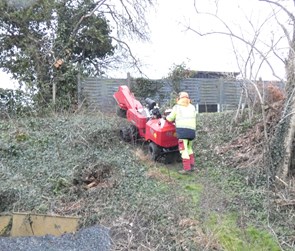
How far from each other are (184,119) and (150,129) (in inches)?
32.1

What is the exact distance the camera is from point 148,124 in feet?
25.3

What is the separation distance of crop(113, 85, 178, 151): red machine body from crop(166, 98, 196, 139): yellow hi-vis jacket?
0.24 meters

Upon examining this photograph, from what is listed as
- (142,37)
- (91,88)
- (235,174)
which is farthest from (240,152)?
(142,37)

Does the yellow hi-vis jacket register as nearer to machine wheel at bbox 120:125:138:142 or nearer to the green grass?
machine wheel at bbox 120:125:138:142

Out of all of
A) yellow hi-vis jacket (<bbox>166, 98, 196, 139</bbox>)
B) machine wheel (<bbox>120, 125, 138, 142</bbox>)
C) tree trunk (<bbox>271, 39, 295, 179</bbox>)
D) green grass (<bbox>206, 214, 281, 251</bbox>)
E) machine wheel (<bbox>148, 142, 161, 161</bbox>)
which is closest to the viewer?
green grass (<bbox>206, 214, 281, 251</bbox>)

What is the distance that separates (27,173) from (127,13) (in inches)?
492

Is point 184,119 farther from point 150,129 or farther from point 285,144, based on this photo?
point 285,144

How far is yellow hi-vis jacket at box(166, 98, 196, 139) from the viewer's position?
699 centimetres

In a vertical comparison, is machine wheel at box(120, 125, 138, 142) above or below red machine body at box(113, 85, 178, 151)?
below

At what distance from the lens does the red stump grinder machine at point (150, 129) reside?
289 inches

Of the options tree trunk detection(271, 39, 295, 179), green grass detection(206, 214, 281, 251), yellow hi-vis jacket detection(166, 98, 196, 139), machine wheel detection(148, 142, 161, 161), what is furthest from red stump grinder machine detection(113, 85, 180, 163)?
green grass detection(206, 214, 281, 251)

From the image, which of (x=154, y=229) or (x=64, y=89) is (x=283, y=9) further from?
(x=64, y=89)

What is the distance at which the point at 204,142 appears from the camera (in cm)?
875

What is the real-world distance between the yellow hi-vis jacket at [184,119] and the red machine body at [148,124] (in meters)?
0.24
